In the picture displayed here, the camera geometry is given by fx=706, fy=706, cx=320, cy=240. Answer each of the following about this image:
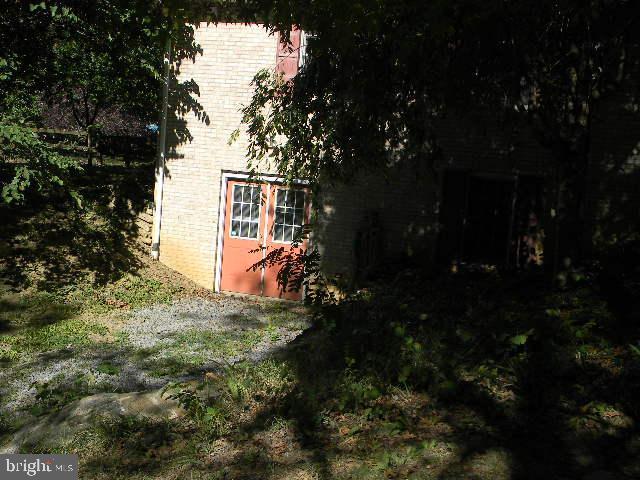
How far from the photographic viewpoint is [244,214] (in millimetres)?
14336

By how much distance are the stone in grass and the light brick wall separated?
25.9ft

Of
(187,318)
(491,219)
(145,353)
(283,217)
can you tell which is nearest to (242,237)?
(283,217)

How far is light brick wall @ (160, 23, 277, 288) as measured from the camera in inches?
544

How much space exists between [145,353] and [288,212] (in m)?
5.04

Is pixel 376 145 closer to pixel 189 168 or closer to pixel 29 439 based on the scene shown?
pixel 29 439

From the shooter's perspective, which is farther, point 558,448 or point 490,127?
point 490,127

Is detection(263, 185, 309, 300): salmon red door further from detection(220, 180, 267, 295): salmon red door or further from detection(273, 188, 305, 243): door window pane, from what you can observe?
detection(220, 180, 267, 295): salmon red door

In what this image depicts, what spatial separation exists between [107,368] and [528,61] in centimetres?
636

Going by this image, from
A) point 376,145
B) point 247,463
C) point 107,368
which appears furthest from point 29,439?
point 376,145

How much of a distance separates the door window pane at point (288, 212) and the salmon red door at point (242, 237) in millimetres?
324

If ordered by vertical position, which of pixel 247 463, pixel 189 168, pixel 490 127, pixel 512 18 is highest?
pixel 512 18

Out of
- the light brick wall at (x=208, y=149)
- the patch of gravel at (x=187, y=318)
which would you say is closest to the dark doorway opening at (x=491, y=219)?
the patch of gravel at (x=187, y=318)

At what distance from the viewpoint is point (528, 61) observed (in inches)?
319

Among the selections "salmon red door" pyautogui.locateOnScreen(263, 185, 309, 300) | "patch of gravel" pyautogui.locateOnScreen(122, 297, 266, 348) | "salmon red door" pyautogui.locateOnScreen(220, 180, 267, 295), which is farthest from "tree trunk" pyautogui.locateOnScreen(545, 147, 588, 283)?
"salmon red door" pyautogui.locateOnScreen(220, 180, 267, 295)
